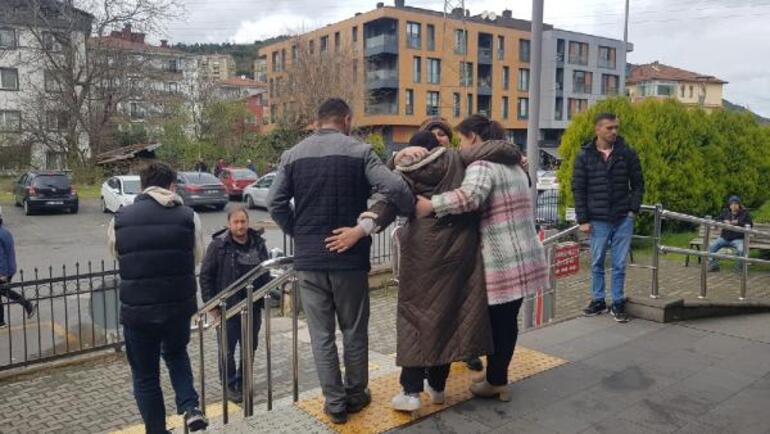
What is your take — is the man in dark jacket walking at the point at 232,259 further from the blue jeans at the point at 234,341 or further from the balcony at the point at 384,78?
the balcony at the point at 384,78

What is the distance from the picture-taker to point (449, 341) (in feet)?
12.2

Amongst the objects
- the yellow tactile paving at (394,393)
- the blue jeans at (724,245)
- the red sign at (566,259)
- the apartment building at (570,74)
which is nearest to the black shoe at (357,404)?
the yellow tactile paving at (394,393)

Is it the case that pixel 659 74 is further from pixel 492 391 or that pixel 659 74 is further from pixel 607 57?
pixel 492 391

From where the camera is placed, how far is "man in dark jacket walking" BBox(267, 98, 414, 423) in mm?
3562

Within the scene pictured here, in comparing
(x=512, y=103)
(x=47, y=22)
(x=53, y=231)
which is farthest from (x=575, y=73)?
(x=53, y=231)

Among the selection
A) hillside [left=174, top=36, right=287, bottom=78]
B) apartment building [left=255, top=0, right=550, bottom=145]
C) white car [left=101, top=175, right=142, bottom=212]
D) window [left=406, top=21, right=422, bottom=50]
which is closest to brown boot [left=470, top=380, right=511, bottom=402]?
white car [left=101, top=175, right=142, bottom=212]

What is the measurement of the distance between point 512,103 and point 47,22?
37.4 metres

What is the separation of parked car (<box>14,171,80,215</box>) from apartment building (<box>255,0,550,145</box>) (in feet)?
77.4

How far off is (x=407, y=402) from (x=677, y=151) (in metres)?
11.4

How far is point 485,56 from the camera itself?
181 feet

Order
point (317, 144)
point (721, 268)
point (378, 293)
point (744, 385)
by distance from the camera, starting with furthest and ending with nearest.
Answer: point (721, 268), point (378, 293), point (744, 385), point (317, 144)

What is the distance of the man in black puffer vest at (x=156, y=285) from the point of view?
3.59 meters

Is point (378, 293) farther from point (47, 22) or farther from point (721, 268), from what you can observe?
point (47, 22)

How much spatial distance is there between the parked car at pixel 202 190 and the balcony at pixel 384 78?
26843 millimetres
